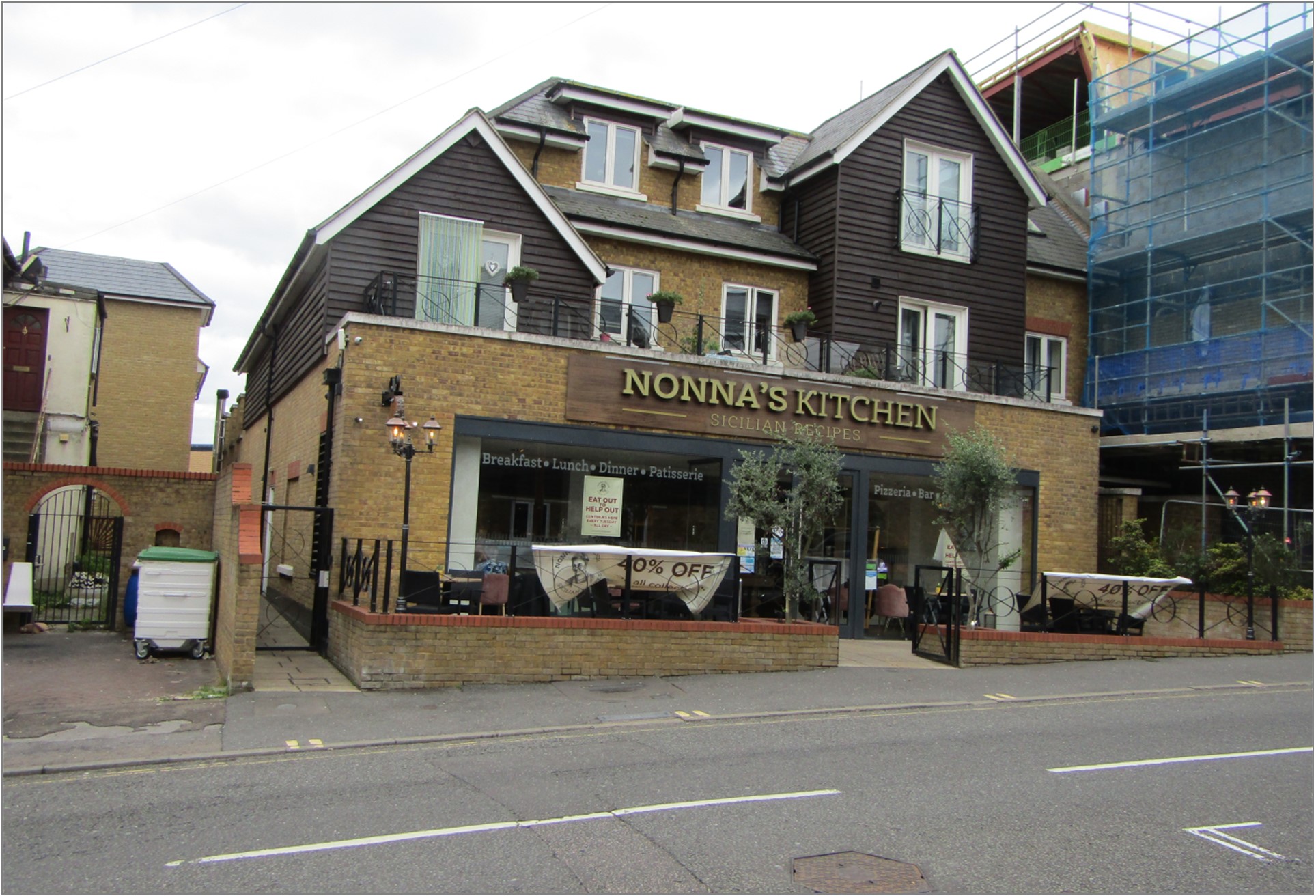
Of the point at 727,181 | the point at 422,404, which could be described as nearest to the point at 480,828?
the point at 422,404

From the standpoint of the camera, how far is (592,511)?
16062 millimetres

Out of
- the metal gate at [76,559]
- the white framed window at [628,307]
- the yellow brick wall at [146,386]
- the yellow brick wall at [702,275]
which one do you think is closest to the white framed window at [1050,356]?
A: the yellow brick wall at [702,275]

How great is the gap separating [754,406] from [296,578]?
25.8 feet

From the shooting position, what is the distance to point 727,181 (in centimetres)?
2128

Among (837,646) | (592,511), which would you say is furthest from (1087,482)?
(592,511)

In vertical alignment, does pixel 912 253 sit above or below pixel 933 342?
above

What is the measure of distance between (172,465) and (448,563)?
71.6 feet

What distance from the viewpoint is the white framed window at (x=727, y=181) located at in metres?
21.0

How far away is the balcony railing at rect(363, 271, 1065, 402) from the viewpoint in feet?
53.3

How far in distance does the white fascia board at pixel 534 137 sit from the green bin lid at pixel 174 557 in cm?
916

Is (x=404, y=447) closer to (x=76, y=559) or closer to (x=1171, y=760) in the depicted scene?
(x=1171, y=760)

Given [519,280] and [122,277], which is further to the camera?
[122,277]

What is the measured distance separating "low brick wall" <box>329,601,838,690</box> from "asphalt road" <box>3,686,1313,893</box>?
2494mm

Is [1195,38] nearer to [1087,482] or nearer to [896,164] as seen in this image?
[896,164]
